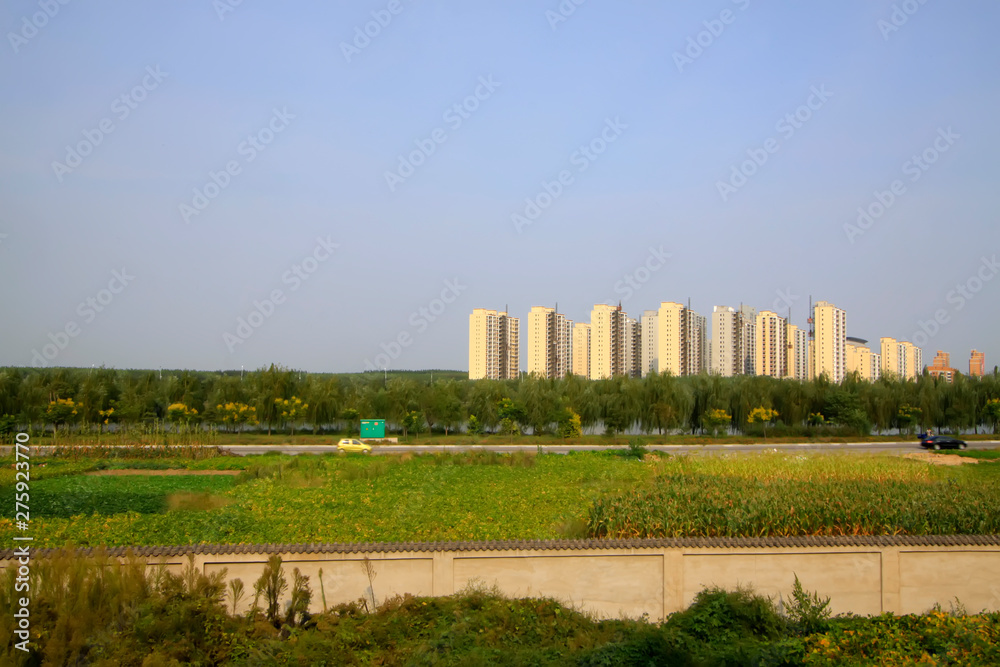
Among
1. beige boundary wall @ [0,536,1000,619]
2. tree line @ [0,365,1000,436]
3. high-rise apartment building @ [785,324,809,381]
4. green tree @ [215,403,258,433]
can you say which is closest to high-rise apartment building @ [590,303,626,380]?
high-rise apartment building @ [785,324,809,381]

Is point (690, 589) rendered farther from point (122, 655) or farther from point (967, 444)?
point (967, 444)

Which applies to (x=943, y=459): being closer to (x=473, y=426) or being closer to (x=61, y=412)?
(x=473, y=426)

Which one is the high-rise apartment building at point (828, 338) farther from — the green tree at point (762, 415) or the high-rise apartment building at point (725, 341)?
the green tree at point (762, 415)

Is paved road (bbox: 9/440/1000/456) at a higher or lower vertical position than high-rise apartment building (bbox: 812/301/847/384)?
lower

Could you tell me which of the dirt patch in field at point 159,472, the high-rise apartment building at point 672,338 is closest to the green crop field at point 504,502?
the dirt patch in field at point 159,472

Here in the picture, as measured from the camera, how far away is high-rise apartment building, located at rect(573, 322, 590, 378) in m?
62.6

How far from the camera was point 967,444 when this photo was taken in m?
32.0

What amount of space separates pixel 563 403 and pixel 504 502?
23506 mm

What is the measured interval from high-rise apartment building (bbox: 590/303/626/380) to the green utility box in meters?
29.0

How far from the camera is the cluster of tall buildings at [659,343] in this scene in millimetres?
59250

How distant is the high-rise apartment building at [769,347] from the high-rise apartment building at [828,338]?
11.4ft

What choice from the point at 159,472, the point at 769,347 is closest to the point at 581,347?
Answer: the point at 769,347

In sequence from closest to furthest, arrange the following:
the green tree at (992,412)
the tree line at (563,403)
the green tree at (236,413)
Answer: the green tree at (236,413) → the tree line at (563,403) → the green tree at (992,412)

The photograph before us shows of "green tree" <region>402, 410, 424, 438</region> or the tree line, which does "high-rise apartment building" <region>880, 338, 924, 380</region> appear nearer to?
the tree line
